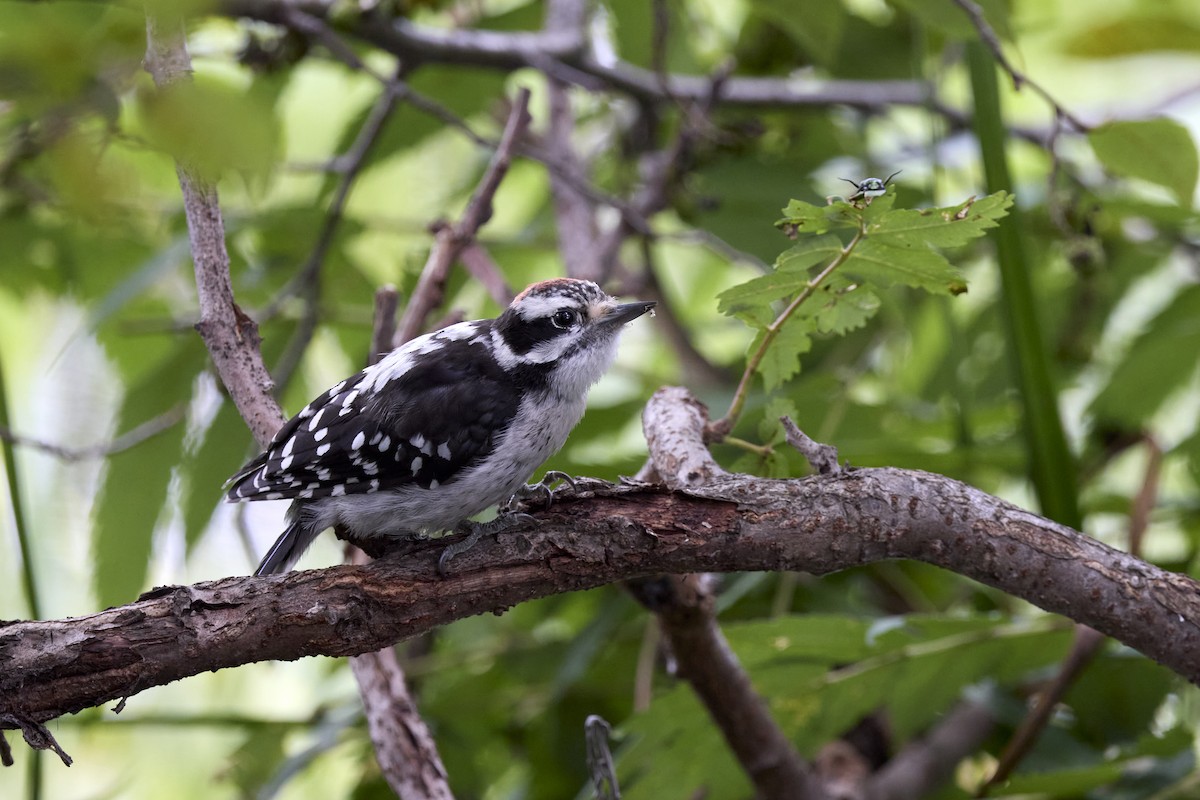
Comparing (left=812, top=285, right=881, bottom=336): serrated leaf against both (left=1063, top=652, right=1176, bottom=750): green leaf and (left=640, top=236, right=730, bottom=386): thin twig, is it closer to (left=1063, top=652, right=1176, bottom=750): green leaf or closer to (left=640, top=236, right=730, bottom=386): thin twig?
(left=1063, top=652, right=1176, bottom=750): green leaf

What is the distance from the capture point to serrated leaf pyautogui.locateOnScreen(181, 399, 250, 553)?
282 centimetres

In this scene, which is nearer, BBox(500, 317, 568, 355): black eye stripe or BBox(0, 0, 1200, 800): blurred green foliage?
BBox(500, 317, 568, 355): black eye stripe

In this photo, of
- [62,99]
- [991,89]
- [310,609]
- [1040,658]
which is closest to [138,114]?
[62,99]

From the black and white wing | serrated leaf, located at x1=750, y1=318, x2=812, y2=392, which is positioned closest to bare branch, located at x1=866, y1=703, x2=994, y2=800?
serrated leaf, located at x1=750, y1=318, x2=812, y2=392

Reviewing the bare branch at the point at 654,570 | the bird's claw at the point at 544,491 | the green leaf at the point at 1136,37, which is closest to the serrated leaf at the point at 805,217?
the bare branch at the point at 654,570

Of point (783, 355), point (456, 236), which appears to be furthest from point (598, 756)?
point (456, 236)

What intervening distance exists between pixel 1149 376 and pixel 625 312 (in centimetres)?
154

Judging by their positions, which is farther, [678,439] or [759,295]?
[678,439]

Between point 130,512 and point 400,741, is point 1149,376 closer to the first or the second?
point 400,741

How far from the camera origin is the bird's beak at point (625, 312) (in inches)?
97.7

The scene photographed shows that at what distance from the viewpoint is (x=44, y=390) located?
12.7 ft

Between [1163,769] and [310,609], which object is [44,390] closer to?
[310,609]

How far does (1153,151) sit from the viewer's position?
2094 millimetres

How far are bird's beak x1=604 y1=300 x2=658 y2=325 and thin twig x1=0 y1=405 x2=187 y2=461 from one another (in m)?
1.07
